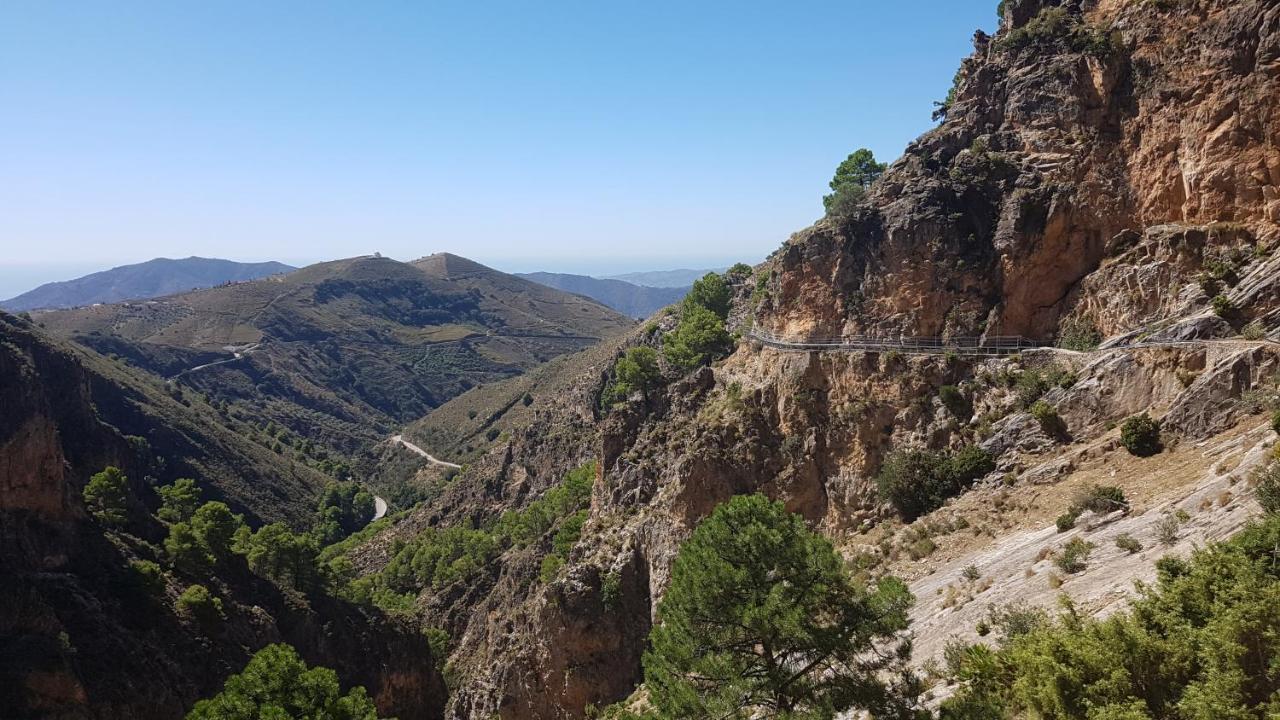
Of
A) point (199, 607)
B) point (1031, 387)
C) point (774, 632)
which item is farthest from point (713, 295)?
point (774, 632)

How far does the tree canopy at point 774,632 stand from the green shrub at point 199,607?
116ft

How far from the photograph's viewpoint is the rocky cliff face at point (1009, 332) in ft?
81.9

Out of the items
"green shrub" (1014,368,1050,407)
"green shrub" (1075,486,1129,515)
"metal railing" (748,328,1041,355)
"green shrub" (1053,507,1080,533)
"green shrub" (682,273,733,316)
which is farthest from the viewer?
"green shrub" (682,273,733,316)

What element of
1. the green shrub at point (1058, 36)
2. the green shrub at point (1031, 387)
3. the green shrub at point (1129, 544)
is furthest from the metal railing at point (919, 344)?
the green shrub at point (1129, 544)

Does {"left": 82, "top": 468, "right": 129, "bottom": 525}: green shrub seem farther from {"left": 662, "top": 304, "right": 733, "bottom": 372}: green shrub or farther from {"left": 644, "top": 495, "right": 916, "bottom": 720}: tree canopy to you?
{"left": 644, "top": 495, "right": 916, "bottom": 720}: tree canopy

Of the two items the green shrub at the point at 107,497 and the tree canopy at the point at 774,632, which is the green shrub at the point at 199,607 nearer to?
the green shrub at the point at 107,497

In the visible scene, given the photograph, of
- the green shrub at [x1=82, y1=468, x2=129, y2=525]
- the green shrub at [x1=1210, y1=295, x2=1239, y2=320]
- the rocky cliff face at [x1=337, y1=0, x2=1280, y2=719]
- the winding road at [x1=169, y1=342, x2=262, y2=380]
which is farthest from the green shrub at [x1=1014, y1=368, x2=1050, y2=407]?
the winding road at [x1=169, y1=342, x2=262, y2=380]

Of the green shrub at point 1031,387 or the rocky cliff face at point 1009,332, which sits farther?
the green shrub at point 1031,387

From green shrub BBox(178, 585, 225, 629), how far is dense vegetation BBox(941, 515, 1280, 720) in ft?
134

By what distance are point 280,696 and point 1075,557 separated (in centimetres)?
2178

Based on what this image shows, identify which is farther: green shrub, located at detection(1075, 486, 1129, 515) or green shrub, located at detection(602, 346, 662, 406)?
green shrub, located at detection(602, 346, 662, 406)

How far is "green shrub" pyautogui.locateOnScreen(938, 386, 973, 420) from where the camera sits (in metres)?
32.6

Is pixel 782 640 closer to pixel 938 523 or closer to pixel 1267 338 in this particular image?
pixel 938 523

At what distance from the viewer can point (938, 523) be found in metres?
27.6
